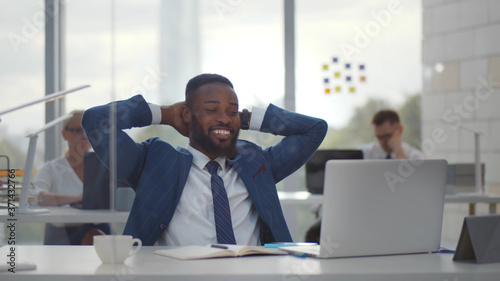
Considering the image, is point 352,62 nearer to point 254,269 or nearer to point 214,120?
point 214,120

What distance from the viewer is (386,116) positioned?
14.7 ft

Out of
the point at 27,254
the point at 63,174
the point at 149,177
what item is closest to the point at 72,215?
the point at 63,174

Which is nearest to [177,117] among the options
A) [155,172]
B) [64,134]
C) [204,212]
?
[155,172]

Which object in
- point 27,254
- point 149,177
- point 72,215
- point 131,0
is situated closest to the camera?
point 27,254

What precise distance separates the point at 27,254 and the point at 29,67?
1552 millimetres

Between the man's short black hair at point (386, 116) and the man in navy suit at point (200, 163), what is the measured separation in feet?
7.77

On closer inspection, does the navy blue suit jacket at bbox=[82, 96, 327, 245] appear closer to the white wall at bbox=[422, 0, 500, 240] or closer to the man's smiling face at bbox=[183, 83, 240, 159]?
the man's smiling face at bbox=[183, 83, 240, 159]

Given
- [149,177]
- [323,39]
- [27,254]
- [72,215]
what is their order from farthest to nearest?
1. [323,39]
2. [72,215]
3. [149,177]
4. [27,254]

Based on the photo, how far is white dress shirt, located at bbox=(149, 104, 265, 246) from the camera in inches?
75.1

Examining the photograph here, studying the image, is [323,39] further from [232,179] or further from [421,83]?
[232,179]

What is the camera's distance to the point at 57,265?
1.30 m

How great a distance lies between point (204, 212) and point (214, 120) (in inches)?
12.9

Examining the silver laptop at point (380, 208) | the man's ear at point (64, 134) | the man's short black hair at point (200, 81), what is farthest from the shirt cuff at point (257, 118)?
the man's ear at point (64, 134)

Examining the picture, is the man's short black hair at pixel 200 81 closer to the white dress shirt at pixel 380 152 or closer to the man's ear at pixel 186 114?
the man's ear at pixel 186 114
